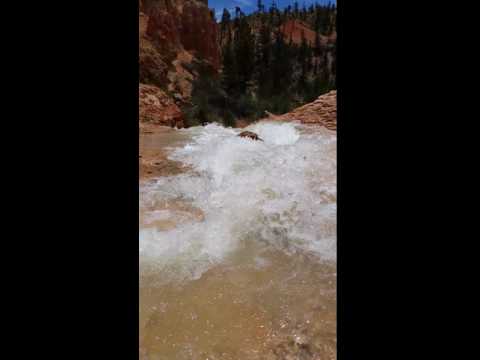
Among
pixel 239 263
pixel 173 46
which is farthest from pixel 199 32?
pixel 239 263

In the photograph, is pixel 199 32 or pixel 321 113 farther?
pixel 199 32

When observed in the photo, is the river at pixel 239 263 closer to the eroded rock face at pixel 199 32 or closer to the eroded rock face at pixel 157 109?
the eroded rock face at pixel 157 109

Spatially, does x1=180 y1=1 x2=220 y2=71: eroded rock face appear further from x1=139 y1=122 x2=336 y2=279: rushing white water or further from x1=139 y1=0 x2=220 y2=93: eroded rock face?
x1=139 y1=122 x2=336 y2=279: rushing white water

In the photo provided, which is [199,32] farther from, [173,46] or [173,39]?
[173,46]

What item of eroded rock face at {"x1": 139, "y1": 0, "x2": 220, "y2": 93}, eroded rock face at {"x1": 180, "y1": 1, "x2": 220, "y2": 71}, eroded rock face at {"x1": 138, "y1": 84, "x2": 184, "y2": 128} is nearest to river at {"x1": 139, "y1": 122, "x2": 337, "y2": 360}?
eroded rock face at {"x1": 138, "y1": 84, "x2": 184, "y2": 128}

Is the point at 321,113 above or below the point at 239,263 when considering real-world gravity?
above

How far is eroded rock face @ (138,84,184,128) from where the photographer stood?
12805 mm

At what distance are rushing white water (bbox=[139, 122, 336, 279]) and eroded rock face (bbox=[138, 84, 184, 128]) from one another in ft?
22.7

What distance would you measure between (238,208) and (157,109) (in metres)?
10.5

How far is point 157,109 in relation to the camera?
13367 millimetres
